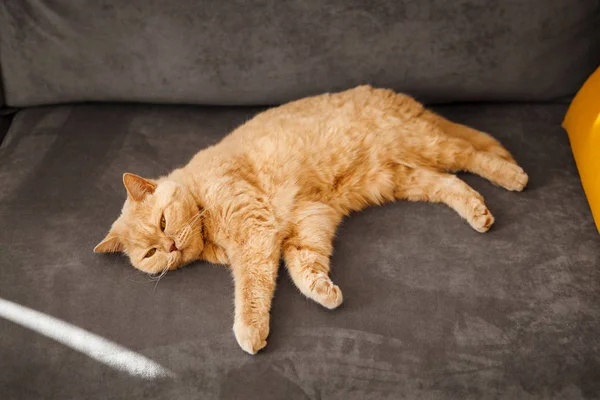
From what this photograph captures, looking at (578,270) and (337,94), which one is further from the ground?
(337,94)

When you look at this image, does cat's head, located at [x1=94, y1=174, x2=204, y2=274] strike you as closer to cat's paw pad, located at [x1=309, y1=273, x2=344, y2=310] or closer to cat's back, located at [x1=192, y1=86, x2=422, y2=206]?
cat's back, located at [x1=192, y1=86, x2=422, y2=206]

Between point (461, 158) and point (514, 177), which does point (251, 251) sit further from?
point (514, 177)

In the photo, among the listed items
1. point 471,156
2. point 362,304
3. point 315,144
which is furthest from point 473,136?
point 362,304

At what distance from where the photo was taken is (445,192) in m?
2.29

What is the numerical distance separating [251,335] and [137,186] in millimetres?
805

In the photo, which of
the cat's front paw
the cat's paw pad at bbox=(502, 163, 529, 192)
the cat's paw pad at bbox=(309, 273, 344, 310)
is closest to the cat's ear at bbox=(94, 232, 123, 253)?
the cat's front paw

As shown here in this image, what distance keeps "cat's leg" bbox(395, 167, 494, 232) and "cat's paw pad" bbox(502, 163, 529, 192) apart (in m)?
0.17

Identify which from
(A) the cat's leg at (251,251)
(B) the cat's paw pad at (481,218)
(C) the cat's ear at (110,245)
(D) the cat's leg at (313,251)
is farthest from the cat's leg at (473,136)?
(C) the cat's ear at (110,245)

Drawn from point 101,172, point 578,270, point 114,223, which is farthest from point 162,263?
point 578,270

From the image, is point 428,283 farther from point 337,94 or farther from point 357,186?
point 337,94

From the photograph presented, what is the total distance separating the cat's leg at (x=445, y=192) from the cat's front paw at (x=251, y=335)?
0.96 meters

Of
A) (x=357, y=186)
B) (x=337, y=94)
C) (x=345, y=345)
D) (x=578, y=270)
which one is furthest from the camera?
(x=337, y=94)

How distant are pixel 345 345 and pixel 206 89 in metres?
1.67

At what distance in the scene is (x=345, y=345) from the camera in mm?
1808
